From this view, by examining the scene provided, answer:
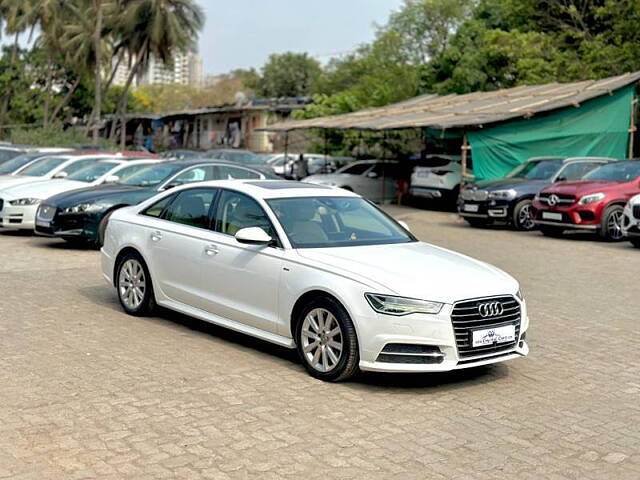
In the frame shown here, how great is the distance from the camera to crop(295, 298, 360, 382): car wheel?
20.9 feet

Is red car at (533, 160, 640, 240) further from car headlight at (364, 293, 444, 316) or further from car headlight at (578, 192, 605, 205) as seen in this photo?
car headlight at (364, 293, 444, 316)

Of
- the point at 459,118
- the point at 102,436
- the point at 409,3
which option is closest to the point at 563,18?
the point at 459,118

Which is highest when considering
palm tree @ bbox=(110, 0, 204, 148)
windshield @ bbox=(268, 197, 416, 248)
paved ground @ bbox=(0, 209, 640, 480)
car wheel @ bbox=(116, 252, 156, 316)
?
palm tree @ bbox=(110, 0, 204, 148)

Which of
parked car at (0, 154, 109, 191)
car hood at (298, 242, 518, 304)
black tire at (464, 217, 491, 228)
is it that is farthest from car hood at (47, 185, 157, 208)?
black tire at (464, 217, 491, 228)

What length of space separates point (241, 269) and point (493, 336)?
7.12ft

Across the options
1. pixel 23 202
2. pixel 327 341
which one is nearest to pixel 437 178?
pixel 23 202

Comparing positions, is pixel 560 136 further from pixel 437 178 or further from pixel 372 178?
pixel 372 178

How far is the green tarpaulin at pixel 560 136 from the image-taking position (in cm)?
2359

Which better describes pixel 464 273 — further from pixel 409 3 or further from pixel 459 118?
pixel 409 3

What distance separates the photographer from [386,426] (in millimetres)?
5594

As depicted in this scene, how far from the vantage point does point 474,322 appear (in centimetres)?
641

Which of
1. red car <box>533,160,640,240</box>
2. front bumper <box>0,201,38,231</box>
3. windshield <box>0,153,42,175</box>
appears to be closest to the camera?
front bumper <box>0,201,38,231</box>

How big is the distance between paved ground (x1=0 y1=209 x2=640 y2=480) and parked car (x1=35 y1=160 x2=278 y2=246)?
4.13 meters

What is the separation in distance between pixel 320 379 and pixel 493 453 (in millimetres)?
1763
